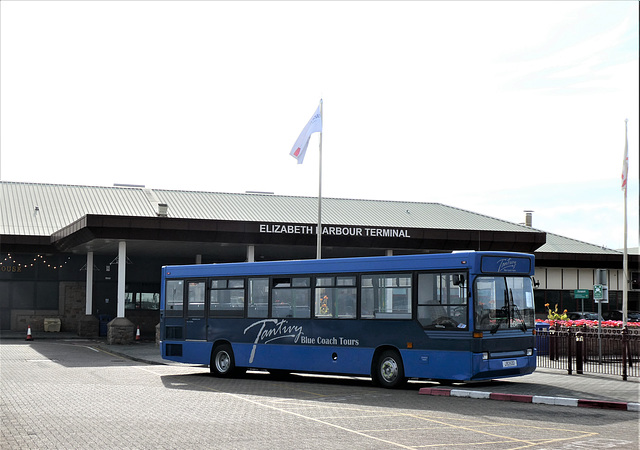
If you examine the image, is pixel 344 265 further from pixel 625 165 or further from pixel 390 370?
pixel 625 165

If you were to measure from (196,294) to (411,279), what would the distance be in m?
7.28

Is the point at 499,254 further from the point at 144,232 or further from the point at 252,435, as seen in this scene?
the point at 144,232

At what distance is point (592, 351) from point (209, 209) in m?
28.3

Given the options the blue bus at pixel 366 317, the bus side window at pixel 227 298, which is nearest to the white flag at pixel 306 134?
the blue bus at pixel 366 317

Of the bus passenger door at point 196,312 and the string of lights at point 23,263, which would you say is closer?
the bus passenger door at point 196,312

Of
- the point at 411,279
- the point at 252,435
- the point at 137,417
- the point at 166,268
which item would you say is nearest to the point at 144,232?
the point at 166,268

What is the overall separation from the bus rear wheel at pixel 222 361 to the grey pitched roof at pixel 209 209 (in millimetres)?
22651

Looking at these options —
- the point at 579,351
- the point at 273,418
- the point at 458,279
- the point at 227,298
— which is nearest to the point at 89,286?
the point at 227,298

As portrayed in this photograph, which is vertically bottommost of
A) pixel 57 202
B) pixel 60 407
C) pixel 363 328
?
pixel 60 407

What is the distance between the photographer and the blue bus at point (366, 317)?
1748 cm

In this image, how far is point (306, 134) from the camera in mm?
30781

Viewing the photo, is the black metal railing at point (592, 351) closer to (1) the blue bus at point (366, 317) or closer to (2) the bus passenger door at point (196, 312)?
(1) the blue bus at point (366, 317)

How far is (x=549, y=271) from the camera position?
52750mm

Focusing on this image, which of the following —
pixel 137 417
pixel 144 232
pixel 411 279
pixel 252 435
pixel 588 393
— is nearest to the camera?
pixel 252 435
